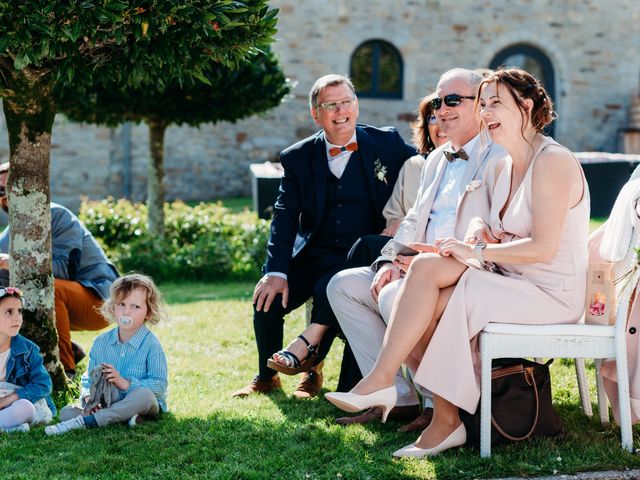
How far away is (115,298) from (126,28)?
1.27m

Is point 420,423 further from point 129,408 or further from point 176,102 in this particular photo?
point 176,102

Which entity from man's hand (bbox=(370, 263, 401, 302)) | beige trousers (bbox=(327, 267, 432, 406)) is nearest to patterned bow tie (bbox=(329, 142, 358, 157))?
beige trousers (bbox=(327, 267, 432, 406))

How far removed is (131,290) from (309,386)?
3.77 feet

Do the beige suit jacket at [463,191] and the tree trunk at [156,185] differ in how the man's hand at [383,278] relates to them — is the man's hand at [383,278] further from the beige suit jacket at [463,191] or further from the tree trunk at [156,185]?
the tree trunk at [156,185]

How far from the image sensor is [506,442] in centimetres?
387

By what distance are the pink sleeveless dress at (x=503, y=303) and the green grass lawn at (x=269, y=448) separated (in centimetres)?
32

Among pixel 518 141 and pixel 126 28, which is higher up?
pixel 126 28

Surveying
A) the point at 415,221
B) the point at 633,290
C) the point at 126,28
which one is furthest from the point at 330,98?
the point at 633,290

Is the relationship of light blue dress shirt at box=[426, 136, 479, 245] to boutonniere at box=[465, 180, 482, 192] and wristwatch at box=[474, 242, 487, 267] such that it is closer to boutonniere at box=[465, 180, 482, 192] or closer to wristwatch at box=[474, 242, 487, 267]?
boutonniere at box=[465, 180, 482, 192]

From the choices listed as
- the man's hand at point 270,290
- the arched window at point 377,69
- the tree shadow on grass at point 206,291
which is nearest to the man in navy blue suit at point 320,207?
the man's hand at point 270,290

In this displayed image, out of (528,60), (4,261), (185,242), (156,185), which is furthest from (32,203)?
(528,60)

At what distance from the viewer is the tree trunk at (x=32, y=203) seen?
15.8 ft

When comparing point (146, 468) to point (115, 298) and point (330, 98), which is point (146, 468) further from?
point (330, 98)

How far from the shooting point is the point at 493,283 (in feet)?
12.5
